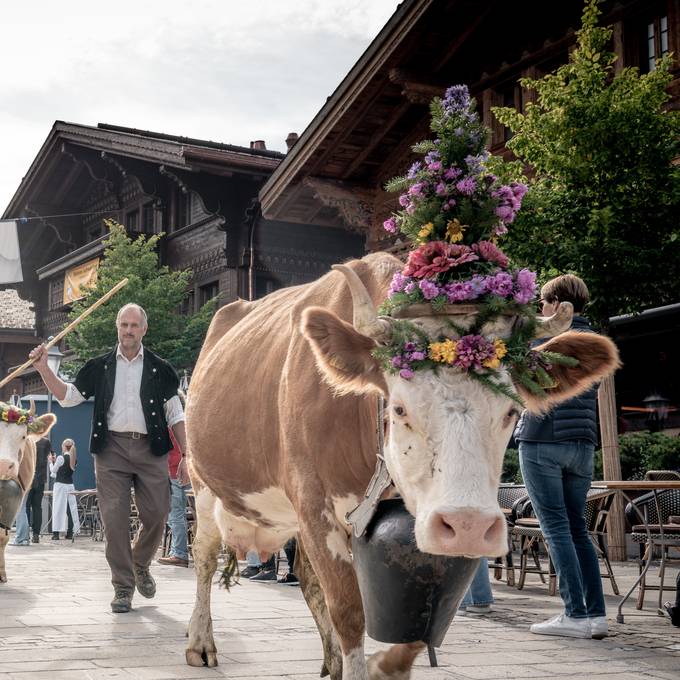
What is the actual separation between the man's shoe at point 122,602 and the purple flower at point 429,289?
463cm

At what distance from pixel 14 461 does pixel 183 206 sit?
18.6 meters

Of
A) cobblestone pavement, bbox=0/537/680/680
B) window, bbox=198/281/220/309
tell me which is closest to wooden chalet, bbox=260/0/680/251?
window, bbox=198/281/220/309

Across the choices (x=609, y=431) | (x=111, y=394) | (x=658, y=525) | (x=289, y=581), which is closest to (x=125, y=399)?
(x=111, y=394)

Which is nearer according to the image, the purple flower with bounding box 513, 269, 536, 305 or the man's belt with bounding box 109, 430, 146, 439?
the purple flower with bounding box 513, 269, 536, 305

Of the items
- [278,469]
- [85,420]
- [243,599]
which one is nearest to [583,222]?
[243,599]

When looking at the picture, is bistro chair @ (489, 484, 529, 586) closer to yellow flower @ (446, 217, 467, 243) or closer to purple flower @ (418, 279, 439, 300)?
yellow flower @ (446, 217, 467, 243)

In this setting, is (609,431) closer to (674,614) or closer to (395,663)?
(674,614)

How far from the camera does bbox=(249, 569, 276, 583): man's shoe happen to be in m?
10.2

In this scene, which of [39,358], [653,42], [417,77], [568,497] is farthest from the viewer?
[417,77]

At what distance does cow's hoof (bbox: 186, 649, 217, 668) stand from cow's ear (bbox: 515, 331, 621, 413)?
2283 mm

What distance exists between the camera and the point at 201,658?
5.16 metres

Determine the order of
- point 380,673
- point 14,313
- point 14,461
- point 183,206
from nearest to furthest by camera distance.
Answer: point 380,673 → point 14,461 → point 183,206 → point 14,313

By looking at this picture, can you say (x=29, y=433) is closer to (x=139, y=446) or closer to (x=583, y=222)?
(x=139, y=446)

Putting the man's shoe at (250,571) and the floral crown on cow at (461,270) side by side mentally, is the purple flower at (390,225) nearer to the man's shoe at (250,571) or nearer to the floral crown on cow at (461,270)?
the floral crown on cow at (461,270)
